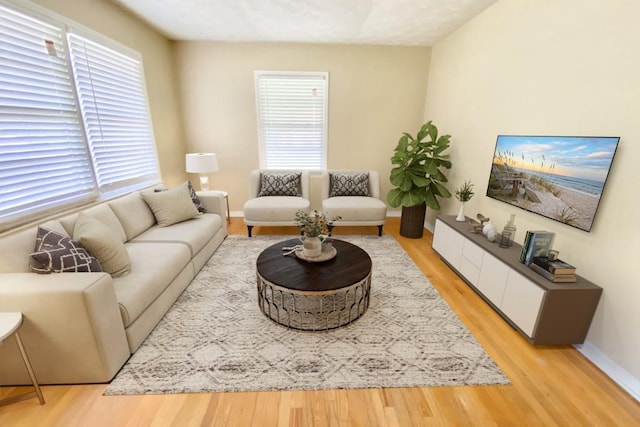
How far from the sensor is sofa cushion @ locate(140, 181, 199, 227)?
10.2 feet

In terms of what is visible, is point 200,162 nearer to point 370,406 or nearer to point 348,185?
point 348,185

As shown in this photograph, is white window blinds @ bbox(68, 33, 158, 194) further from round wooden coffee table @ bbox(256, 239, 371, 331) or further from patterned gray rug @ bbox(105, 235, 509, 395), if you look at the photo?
round wooden coffee table @ bbox(256, 239, 371, 331)

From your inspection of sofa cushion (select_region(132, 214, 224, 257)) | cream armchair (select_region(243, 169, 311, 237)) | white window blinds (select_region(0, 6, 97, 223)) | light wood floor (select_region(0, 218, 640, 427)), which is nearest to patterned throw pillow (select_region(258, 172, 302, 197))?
cream armchair (select_region(243, 169, 311, 237))

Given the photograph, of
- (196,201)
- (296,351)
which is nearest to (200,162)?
(196,201)

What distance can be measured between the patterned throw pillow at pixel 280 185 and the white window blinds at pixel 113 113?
5.07 feet

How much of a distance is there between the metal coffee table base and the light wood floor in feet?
1.95

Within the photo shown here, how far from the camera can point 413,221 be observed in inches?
157

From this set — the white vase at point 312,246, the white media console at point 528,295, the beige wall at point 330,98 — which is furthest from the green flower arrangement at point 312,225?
the beige wall at point 330,98

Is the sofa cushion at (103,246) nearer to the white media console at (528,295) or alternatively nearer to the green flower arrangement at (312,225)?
the green flower arrangement at (312,225)

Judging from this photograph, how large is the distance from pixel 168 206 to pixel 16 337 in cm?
186

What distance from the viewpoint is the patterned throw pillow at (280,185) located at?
13.9 feet

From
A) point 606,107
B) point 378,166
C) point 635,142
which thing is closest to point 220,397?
point 635,142

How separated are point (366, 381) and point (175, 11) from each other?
4125mm

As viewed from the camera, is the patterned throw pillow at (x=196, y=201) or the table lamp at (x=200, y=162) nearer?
the patterned throw pillow at (x=196, y=201)
